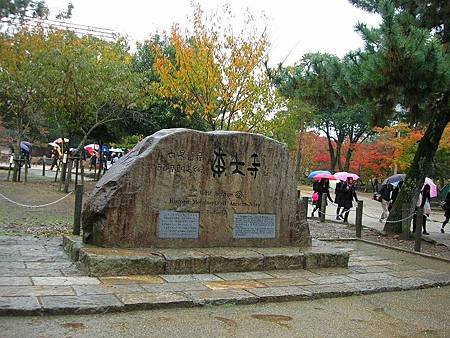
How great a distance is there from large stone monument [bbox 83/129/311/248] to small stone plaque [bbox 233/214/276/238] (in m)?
0.02

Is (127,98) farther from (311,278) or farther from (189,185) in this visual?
(311,278)

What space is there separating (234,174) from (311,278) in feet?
6.95

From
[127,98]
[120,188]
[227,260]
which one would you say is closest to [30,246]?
[120,188]

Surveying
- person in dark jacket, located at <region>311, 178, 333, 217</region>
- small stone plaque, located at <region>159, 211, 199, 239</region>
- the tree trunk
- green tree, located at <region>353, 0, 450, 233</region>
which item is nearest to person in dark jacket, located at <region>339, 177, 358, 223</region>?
person in dark jacket, located at <region>311, 178, 333, 217</region>

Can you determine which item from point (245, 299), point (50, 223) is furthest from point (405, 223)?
point (50, 223)

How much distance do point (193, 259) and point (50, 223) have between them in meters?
5.60

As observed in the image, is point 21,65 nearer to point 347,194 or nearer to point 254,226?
point 347,194

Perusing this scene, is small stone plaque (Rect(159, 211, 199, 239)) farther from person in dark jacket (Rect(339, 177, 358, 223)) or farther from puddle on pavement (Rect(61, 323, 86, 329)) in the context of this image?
person in dark jacket (Rect(339, 177, 358, 223))

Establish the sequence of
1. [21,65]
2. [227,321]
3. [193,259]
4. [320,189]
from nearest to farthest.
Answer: [227,321]
[193,259]
[320,189]
[21,65]

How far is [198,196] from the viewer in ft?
25.6

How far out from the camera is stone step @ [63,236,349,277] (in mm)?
6480

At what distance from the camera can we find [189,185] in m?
A: 7.76

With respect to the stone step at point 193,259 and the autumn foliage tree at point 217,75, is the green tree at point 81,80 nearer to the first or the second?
the autumn foliage tree at point 217,75

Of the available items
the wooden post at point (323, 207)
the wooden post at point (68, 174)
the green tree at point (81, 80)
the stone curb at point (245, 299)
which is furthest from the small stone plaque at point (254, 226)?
the wooden post at point (68, 174)
